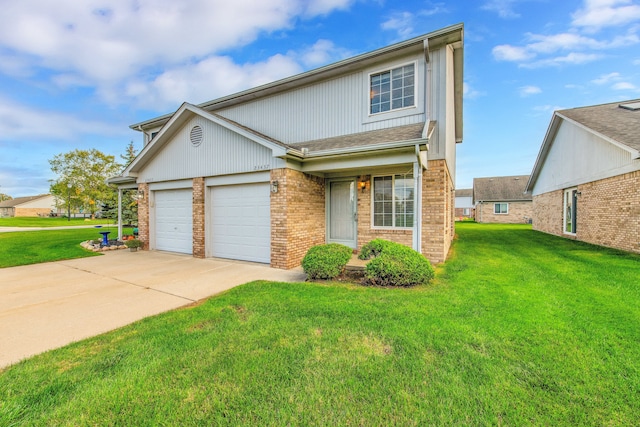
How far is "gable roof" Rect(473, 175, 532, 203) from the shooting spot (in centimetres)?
2972

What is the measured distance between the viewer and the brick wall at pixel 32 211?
62.5 metres

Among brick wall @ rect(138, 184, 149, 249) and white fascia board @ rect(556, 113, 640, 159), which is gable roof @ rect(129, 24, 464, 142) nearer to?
brick wall @ rect(138, 184, 149, 249)

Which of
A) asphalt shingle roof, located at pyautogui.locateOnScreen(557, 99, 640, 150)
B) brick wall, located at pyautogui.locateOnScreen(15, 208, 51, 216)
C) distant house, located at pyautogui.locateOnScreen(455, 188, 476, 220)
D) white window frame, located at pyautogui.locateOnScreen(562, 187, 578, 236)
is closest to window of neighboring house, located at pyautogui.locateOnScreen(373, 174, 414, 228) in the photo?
asphalt shingle roof, located at pyautogui.locateOnScreen(557, 99, 640, 150)

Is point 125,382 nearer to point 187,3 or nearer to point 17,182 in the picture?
point 187,3

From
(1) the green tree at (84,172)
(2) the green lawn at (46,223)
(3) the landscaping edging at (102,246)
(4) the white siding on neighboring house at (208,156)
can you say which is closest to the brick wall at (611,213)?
(4) the white siding on neighboring house at (208,156)

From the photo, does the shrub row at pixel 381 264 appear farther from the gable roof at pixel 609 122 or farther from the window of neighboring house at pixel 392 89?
the gable roof at pixel 609 122

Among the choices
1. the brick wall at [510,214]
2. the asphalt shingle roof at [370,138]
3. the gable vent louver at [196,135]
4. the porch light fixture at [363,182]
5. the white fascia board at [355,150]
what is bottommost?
the brick wall at [510,214]

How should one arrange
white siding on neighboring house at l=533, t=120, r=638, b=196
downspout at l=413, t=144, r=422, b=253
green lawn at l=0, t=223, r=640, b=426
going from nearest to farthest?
green lawn at l=0, t=223, r=640, b=426, downspout at l=413, t=144, r=422, b=253, white siding on neighboring house at l=533, t=120, r=638, b=196

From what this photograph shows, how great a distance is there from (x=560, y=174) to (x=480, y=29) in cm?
979

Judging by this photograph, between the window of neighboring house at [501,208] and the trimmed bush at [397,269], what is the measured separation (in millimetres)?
30432

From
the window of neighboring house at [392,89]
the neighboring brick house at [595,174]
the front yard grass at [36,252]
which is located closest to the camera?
the window of neighboring house at [392,89]

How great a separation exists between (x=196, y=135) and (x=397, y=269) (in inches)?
303

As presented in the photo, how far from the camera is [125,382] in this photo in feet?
8.01

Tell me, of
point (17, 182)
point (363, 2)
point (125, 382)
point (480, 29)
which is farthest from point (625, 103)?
point (17, 182)
